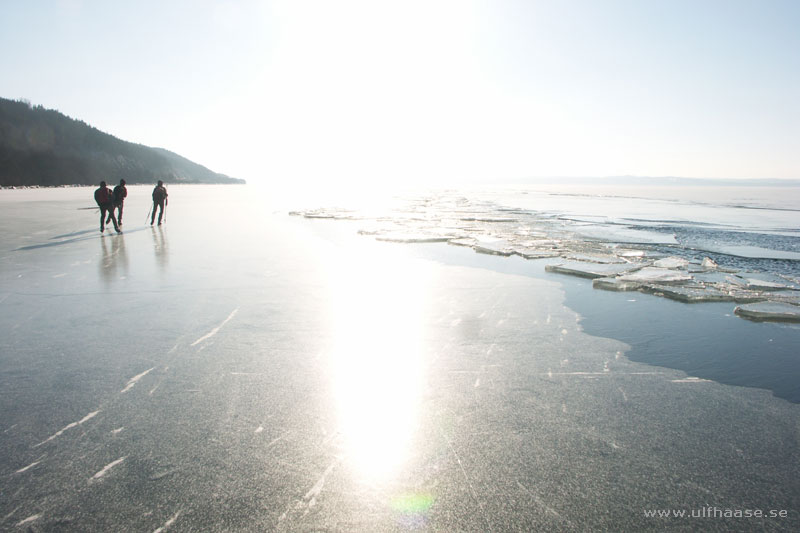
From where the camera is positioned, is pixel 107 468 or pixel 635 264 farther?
pixel 635 264

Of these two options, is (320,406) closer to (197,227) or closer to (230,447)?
(230,447)

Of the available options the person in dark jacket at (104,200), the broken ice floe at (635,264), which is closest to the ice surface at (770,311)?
the broken ice floe at (635,264)

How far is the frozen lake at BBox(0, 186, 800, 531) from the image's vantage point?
71.1 inches

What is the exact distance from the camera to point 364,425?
2.46 meters

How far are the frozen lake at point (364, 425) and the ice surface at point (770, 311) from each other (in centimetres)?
144

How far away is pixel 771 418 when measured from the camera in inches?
101

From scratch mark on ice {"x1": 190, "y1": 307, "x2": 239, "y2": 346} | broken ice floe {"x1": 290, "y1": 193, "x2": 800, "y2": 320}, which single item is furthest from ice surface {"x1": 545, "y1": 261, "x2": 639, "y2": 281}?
scratch mark on ice {"x1": 190, "y1": 307, "x2": 239, "y2": 346}

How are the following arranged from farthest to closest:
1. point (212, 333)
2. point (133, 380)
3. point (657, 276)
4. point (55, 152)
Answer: point (55, 152) < point (657, 276) < point (212, 333) < point (133, 380)

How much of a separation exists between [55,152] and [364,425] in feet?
444

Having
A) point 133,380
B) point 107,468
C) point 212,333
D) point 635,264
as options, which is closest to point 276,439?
point 107,468

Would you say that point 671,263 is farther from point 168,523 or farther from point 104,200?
point 104,200

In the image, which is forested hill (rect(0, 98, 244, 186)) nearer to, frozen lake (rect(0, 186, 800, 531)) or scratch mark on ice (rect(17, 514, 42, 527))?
frozen lake (rect(0, 186, 800, 531))

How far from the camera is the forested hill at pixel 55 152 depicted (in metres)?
98.8

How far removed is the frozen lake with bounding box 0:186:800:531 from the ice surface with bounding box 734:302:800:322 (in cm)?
144
